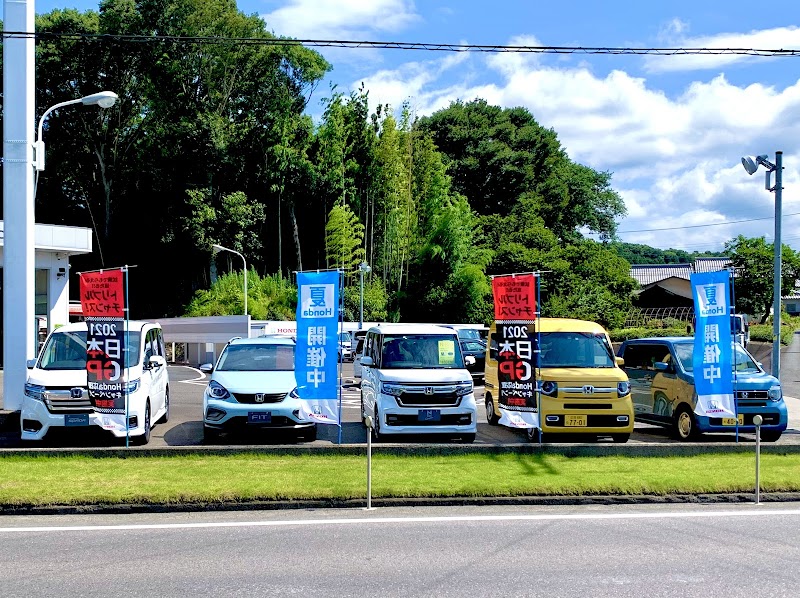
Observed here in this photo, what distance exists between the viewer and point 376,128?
52.2 metres

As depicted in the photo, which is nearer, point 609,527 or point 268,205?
point 609,527

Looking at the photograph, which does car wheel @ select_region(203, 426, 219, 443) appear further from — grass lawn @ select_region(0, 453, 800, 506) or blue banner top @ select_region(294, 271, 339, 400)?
blue banner top @ select_region(294, 271, 339, 400)

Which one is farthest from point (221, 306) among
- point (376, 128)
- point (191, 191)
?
point (376, 128)

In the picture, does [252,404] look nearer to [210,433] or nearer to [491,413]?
[210,433]

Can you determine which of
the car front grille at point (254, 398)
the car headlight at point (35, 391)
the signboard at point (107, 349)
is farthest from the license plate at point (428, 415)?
the car headlight at point (35, 391)

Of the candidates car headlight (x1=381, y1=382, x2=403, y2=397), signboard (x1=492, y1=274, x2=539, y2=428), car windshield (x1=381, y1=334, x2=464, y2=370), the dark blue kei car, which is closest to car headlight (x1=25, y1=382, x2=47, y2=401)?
car headlight (x1=381, y1=382, x2=403, y2=397)

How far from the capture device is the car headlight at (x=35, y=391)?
498 inches

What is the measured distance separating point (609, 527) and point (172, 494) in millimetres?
4915

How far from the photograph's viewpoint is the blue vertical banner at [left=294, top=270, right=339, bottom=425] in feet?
40.4

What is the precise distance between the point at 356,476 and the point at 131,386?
445 cm

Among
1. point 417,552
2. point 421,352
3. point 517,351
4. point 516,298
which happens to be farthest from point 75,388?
point 417,552

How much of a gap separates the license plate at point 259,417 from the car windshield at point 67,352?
2.30m

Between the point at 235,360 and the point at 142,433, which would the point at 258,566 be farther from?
the point at 235,360

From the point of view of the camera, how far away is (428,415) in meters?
13.2
